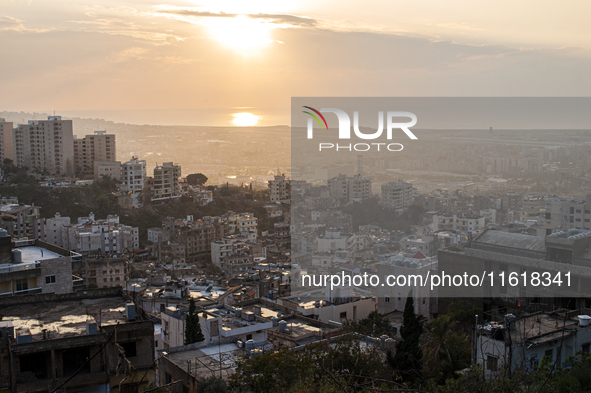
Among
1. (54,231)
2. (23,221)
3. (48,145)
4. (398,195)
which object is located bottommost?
(54,231)

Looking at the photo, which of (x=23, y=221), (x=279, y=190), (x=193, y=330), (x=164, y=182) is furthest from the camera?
(x=279, y=190)

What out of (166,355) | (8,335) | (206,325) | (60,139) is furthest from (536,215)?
(60,139)

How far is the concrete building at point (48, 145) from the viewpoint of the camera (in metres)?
24.3

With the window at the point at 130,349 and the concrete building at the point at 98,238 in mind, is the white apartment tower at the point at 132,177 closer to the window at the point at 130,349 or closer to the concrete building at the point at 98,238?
the concrete building at the point at 98,238

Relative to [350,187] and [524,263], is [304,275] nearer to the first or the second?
[350,187]

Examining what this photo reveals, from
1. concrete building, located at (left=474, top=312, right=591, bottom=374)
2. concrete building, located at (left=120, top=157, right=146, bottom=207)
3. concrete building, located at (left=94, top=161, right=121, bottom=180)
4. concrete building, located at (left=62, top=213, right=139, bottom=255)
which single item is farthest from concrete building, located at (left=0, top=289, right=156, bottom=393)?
concrete building, located at (left=94, top=161, right=121, bottom=180)

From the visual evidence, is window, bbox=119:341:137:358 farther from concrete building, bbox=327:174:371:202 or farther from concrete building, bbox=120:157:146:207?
concrete building, bbox=120:157:146:207

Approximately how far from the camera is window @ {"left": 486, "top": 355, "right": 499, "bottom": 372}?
3.08m

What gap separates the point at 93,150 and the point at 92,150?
5cm

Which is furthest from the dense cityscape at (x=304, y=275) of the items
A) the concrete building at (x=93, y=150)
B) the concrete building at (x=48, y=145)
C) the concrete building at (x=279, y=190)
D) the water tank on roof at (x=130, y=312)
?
the concrete building at (x=93, y=150)

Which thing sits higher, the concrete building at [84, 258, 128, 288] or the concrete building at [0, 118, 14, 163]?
the concrete building at [0, 118, 14, 163]

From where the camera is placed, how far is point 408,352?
→ 4.06 meters

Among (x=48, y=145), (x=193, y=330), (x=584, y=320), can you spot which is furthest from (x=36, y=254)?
(x=48, y=145)

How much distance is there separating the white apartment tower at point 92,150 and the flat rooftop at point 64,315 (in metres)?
22.1
